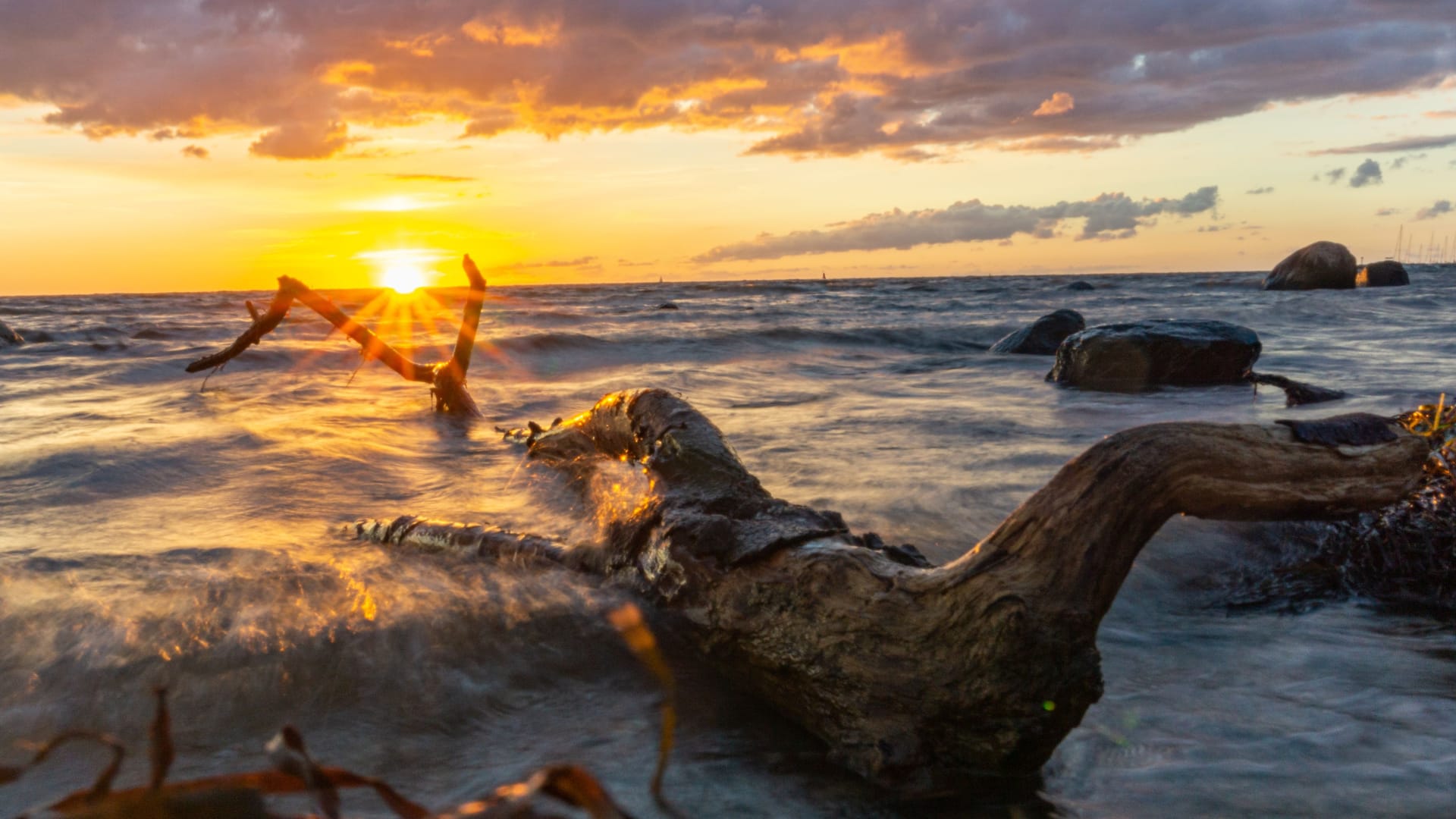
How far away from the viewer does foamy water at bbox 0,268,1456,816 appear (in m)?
2.56

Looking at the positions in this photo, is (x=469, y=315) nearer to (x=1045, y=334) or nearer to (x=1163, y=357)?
(x=1163, y=357)

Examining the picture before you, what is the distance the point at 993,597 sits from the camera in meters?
2.39

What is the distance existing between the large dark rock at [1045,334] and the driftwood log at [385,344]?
999 cm

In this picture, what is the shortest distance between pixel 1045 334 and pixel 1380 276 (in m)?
31.6

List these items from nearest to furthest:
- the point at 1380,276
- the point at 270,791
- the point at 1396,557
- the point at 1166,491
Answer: the point at 270,791, the point at 1166,491, the point at 1396,557, the point at 1380,276

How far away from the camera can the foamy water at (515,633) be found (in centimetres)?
256

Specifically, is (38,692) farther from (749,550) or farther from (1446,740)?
(1446,740)

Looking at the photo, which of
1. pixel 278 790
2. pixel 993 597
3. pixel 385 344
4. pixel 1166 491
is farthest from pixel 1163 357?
pixel 278 790

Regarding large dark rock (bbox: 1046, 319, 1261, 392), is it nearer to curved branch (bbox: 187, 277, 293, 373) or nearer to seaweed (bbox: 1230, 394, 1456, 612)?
seaweed (bbox: 1230, 394, 1456, 612)

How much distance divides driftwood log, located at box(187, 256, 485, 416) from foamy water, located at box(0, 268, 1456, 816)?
45 centimetres

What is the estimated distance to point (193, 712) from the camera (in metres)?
2.88

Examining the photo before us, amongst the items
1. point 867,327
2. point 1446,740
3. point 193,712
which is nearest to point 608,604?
point 193,712

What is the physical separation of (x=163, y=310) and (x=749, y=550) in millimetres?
42998

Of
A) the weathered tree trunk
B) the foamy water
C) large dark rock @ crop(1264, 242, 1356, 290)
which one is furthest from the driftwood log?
large dark rock @ crop(1264, 242, 1356, 290)
